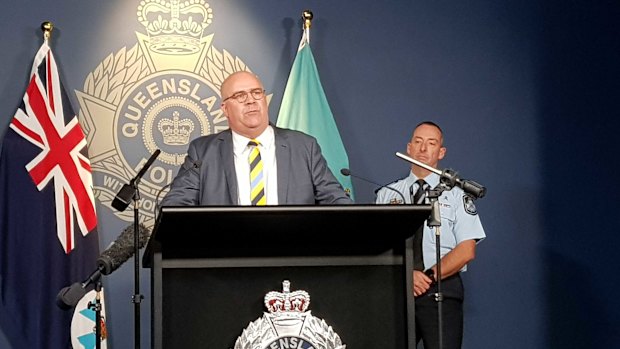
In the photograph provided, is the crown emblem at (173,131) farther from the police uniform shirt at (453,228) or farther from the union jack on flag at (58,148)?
the police uniform shirt at (453,228)

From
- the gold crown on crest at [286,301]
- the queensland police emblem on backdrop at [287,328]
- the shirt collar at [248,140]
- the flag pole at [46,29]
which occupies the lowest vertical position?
the queensland police emblem on backdrop at [287,328]

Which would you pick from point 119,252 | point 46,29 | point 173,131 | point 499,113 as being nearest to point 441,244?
point 499,113

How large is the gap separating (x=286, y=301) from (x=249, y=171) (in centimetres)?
109

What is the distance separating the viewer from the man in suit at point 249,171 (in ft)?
11.8

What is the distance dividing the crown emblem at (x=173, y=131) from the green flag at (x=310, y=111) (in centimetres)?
57

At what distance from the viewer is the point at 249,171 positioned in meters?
3.77

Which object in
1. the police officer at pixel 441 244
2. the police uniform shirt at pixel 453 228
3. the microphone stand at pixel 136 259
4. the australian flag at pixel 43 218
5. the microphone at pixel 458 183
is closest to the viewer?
the microphone stand at pixel 136 259

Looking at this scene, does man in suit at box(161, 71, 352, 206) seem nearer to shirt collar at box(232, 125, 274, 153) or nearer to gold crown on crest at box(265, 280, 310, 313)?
shirt collar at box(232, 125, 274, 153)

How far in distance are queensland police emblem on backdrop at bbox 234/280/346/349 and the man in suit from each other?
78 cm

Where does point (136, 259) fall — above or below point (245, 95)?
below

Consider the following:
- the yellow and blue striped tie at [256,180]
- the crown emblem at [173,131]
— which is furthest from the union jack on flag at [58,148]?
the yellow and blue striped tie at [256,180]

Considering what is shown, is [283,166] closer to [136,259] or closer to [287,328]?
[136,259]

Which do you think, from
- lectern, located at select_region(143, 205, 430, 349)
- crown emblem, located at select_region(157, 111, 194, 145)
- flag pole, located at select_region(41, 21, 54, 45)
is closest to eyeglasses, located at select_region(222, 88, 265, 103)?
lectern, located at select_region(143, 205, 430, 349)

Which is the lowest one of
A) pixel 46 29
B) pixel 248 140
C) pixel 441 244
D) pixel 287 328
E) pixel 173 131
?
pixel 287 328
